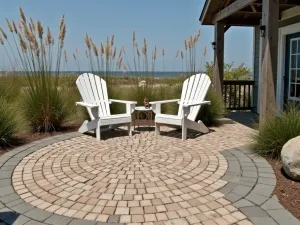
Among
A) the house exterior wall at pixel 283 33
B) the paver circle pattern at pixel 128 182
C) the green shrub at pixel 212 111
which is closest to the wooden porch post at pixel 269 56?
the paver circle pattern at pixel 128 182

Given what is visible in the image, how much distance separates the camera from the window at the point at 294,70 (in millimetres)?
5609

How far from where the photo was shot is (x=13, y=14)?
4574 millimetres

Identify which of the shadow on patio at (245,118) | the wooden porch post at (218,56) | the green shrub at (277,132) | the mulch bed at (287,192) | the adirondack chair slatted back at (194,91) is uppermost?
the wooden porch post at (218,56)

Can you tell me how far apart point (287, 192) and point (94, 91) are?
377 cm

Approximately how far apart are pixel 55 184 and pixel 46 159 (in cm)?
83

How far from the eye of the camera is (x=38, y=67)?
4609 mm

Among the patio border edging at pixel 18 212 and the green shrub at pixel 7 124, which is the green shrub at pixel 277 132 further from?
the green shrub at pixel 7 124

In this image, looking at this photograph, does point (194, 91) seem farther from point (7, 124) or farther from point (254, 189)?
point (7, 124)

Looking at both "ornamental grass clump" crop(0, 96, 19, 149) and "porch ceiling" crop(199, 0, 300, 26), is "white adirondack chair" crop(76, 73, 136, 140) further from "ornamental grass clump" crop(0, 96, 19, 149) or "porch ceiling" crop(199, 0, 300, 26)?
"porch ceiling" crop(199, 0, 300, 26)

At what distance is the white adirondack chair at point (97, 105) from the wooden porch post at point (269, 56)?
214 cm

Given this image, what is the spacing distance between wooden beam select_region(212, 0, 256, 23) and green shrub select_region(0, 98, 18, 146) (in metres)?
4.03

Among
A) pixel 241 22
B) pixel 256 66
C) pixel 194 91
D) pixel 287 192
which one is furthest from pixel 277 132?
pixel 256 66

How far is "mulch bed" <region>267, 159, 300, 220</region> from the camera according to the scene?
2.09 metres

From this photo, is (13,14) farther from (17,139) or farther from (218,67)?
(218,67)
